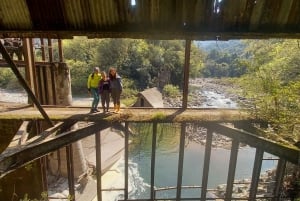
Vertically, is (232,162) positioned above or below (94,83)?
below

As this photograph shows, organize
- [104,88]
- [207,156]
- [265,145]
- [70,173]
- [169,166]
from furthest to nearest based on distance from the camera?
[169,166]
[70,173]
[104,88]
[207,156]
[265,145]

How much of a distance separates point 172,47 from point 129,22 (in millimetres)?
36431

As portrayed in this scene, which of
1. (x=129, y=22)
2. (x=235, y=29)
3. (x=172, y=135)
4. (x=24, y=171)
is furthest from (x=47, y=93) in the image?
(x=172, y=135)

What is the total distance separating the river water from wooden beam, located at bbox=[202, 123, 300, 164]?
9.94 metres

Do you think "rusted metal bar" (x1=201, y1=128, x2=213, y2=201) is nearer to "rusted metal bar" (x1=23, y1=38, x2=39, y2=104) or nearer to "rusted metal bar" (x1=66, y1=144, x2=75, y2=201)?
"rusted metal bar" (x1=66, y1=144, x2=75, y2=201)

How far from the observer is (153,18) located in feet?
15.7

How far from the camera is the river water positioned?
60.0ft

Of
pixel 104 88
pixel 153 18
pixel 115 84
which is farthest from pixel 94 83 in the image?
pixel 153 18

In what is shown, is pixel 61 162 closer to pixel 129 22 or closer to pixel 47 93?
pixel 47 93

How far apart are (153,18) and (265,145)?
4049 mm

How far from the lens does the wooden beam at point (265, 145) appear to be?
6227mm

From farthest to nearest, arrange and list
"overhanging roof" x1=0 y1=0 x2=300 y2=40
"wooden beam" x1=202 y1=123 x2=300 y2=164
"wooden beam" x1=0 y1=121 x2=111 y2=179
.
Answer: "wooden beam" x1=202 y1=123 x2=300 y2=164 → "wooden beam" x1=0 y1=121 x2=111 y2=179 → "overhanging roof" x1=0 y1=0 x2=300 y2=40

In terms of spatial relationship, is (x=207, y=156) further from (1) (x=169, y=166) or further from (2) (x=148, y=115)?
(1) (x=169, y=166)

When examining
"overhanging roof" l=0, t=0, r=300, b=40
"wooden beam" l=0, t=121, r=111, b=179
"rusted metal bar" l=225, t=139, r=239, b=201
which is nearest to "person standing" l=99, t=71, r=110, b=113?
Answer: "wooden beam" l=0, t=121, r=111, b=179
